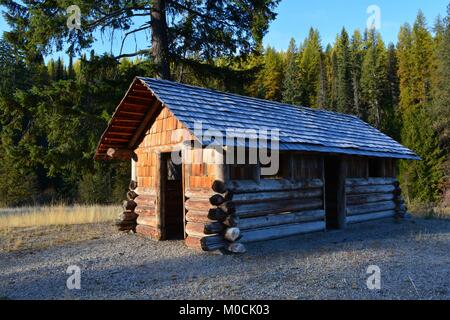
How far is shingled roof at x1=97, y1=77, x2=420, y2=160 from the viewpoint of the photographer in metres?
8.95

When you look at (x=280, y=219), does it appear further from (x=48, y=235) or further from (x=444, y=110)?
(x=444, y=110)

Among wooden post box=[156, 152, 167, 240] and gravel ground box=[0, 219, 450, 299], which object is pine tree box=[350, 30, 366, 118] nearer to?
gravel ground box=[0, 219, 450, 299]

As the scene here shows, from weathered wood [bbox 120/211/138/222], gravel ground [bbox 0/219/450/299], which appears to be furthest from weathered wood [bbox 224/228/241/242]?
weathered wood [bbox 120/211/138/222]

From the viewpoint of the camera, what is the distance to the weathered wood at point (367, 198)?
1205 cm

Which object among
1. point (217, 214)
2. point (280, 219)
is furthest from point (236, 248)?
point (280, 219)

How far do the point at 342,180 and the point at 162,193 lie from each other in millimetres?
5327

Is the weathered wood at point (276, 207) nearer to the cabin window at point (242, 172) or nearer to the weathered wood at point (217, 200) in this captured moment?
the weathered wood at point (217, 200)

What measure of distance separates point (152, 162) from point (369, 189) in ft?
23.3

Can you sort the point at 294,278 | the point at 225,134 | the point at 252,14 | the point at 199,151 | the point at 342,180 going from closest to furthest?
the point at 294,278, the point at 225,134, the point at 199,151, the point at 342,180, the point at 252,14

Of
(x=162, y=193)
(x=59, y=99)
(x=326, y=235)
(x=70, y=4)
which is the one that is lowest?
(x=326, y=235)

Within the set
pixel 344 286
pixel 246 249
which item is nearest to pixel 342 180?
pixel 246 249

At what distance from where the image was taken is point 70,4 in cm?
1374

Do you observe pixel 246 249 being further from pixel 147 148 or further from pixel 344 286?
pixel 147 148
